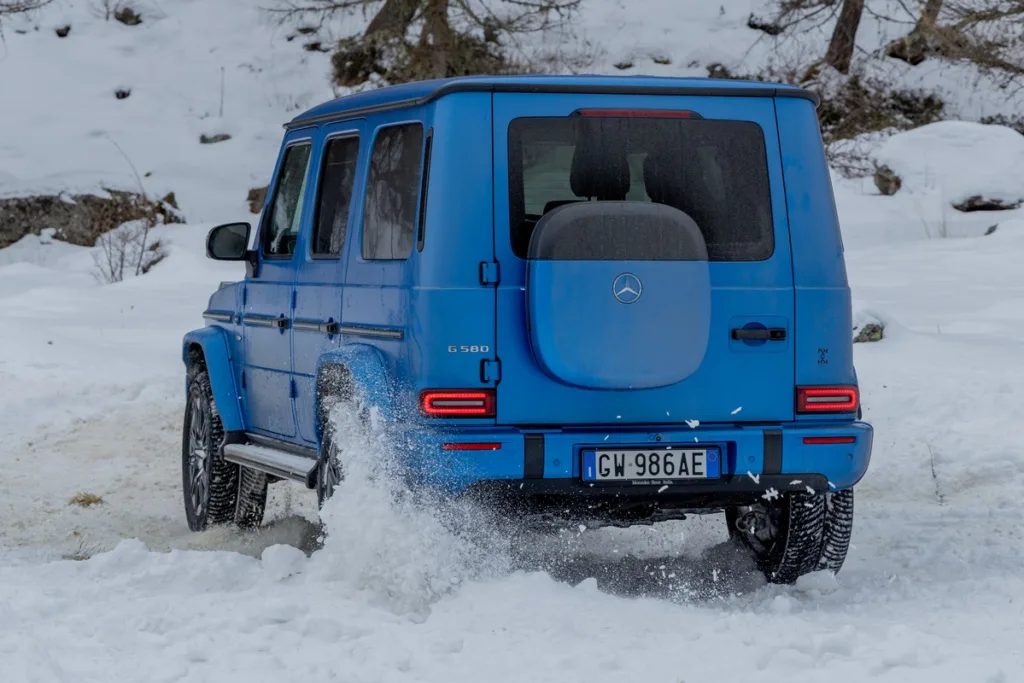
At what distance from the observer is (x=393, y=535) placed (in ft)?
16.8

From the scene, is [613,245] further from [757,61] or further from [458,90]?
[757,61]

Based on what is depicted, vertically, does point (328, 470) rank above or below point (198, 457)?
above

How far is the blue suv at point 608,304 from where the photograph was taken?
5.03 m

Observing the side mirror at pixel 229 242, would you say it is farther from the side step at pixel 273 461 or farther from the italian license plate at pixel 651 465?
the italian license plate at pixel 651 465

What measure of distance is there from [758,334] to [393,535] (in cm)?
147

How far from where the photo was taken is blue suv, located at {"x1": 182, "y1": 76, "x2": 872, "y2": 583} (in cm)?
503

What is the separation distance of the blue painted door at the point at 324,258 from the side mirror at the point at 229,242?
27.5 inches

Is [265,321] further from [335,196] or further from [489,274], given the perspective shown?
[489,274]

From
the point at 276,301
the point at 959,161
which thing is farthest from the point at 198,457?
the point at 959,161

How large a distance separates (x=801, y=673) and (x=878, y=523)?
3.38 m

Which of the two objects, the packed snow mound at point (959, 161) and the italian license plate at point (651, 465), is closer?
the italian license plate at point (651, 465)

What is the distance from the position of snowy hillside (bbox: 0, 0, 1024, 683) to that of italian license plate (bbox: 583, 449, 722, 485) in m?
0.40

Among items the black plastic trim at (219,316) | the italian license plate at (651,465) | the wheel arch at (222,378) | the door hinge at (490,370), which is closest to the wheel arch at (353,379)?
the door hinge at (490,370)

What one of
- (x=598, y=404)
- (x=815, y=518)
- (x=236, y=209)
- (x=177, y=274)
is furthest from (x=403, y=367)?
(x=236, y=209)
